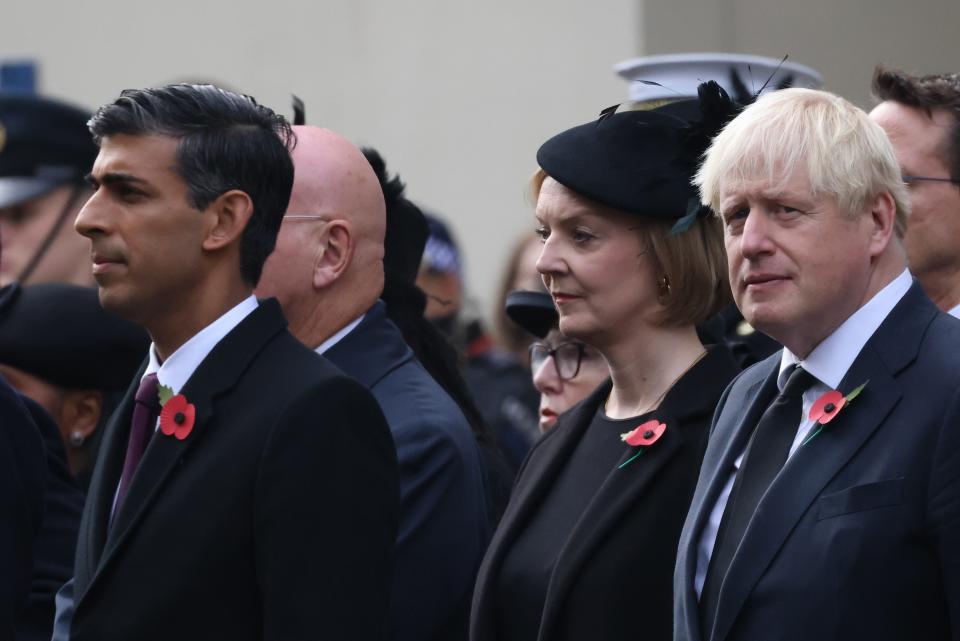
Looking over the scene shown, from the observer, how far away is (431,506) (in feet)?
13.4

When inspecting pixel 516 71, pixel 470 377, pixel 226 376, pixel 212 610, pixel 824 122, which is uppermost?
pixel 824 122

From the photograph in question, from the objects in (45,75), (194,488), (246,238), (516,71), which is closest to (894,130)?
(246,238)

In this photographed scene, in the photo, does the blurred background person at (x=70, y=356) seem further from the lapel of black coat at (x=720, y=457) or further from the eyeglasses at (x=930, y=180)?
the eyeglasses at (x=930, y=180)

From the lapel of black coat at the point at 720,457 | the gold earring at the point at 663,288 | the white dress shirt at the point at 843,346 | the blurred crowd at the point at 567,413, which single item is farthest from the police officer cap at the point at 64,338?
the white dress shirt at the point at 843,346

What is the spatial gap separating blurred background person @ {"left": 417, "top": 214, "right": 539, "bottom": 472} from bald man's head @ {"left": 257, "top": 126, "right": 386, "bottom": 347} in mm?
2947

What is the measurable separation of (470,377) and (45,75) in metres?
4.96

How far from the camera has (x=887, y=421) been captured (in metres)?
3.12

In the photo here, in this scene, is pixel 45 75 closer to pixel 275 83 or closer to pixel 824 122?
pixel 275 83

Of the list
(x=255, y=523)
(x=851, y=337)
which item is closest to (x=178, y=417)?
(x=255, y=523)

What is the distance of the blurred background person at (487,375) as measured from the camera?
774cm

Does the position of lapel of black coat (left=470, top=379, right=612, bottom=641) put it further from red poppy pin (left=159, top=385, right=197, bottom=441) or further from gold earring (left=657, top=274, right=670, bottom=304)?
red poppy pin (left=159, top=385, right=197, bottom=441)

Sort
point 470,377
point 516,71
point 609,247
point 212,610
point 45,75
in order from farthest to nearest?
1. point 45,75
2. point 516,71
3. point 470,377
4. point 609,247
5. point 212,610

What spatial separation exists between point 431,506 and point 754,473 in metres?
0.99

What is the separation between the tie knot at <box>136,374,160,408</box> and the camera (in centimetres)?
343
